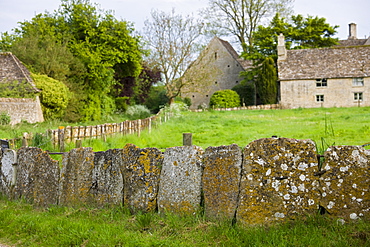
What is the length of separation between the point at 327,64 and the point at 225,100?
12.0 m

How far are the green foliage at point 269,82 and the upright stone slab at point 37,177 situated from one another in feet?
123

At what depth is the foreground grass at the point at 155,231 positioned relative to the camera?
455 centimetres

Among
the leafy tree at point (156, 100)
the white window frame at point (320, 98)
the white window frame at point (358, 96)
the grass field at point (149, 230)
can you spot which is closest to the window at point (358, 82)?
the white window frame at point (358, 96)

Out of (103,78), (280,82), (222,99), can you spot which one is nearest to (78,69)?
(103,78)

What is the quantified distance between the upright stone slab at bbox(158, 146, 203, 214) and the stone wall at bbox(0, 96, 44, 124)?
17.2m

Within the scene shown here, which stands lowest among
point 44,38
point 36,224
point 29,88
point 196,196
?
point 36,224

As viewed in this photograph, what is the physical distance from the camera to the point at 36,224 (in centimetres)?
588

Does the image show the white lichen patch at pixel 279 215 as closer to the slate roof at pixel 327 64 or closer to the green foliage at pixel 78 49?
the green foliage at pixel 78 49

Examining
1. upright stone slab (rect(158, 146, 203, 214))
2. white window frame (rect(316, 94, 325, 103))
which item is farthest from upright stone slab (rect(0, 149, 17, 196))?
white window frame (rect(316, 94, 325, 103))

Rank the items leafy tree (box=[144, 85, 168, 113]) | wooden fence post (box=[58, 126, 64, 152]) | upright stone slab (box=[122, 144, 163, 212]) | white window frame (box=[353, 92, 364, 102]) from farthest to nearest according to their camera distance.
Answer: leafy tree (box=[144, 85, 168, 113]), white window frame (box=[353, 92, 364, 102]), wooden fence post (box=[58, 126, 64, 152]), upright stone slab (box=[122, 144, 163, 212])

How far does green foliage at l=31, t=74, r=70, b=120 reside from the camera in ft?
78.5

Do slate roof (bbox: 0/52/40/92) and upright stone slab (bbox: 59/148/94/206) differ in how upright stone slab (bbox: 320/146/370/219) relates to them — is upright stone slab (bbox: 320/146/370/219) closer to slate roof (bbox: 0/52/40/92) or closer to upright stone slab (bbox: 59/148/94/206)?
upright stone slab (bbox: 59/148/94/206)

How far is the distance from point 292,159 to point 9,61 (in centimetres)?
2421

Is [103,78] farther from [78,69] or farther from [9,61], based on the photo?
[9,61]
